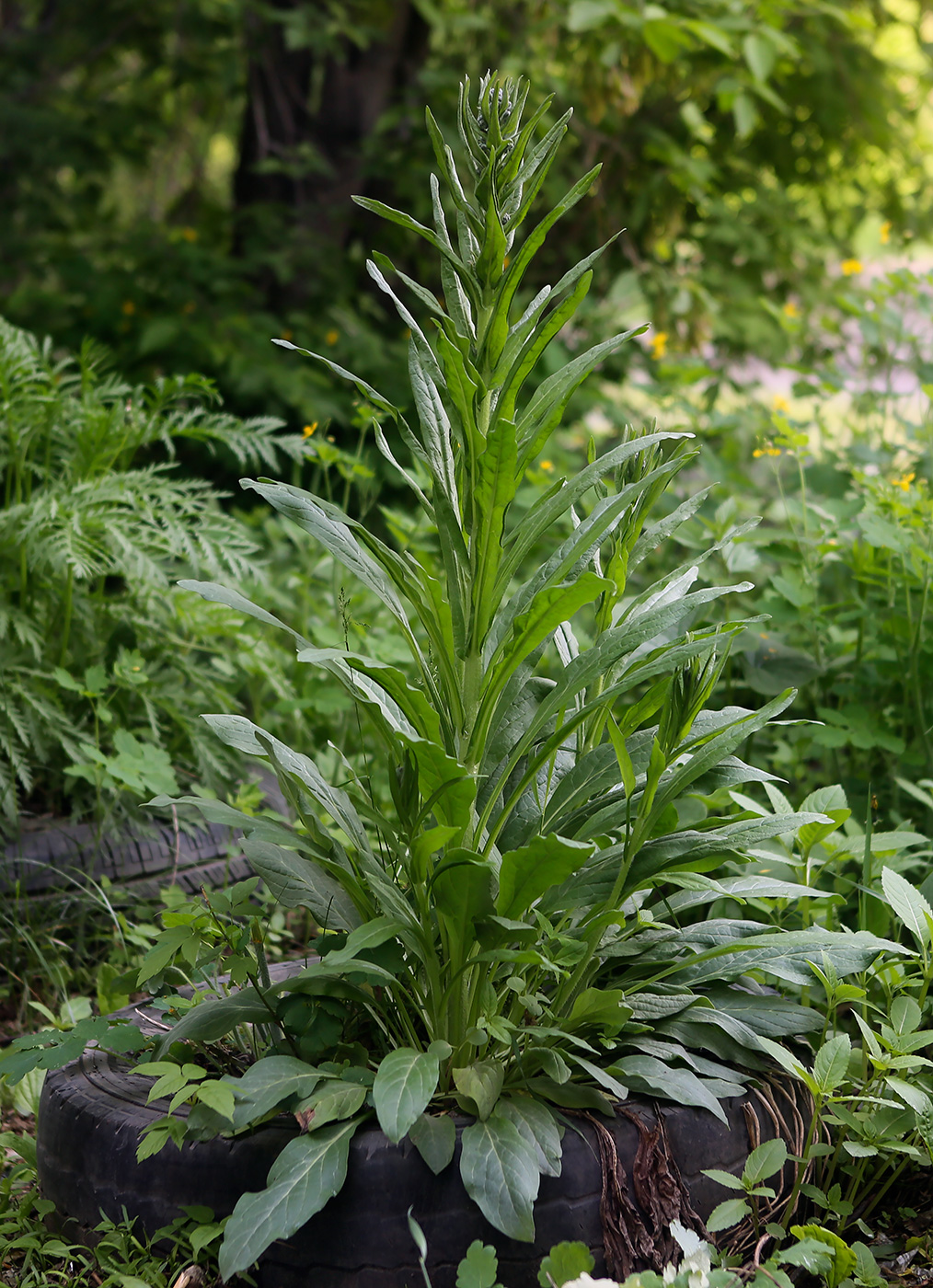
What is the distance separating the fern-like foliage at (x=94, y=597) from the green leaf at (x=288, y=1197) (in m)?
1.04

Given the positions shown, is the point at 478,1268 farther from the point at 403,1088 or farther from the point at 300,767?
the point at 300,767

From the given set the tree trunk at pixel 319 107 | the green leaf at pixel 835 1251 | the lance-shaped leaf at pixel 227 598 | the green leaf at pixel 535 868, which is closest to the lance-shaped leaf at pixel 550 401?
the lance-shaped leaf at pixel 227 598

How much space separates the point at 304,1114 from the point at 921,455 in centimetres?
267

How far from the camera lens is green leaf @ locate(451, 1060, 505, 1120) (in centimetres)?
117

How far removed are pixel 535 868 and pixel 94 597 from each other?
158 centimetres

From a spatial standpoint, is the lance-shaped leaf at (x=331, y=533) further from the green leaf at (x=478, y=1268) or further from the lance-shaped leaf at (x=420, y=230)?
the green leaf at (x=478, y=1268)

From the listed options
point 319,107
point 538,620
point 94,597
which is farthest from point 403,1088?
point 319,107

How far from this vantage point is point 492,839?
4.36 ft

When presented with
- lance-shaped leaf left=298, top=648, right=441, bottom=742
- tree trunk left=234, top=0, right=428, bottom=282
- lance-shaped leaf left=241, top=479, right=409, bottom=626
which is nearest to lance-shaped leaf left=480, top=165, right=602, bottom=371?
lance-shaped leaf left=241, top=479, right=409, bottom=626

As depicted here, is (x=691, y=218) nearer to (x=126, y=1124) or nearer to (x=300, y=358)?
(x=300, y=358)

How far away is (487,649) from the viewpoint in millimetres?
1365

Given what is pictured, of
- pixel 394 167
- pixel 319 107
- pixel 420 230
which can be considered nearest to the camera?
pixel 420 230

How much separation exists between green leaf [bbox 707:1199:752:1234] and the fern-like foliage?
1.32m

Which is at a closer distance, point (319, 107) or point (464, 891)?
point (464, 891)
